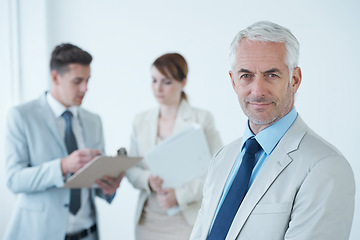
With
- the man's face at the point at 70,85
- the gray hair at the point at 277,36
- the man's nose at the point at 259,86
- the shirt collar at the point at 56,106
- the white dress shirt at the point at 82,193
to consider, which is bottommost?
the white dress shirt at the point at 82,193

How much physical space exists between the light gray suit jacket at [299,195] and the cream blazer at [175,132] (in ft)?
4.10

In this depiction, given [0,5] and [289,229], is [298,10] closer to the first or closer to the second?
[289,229]

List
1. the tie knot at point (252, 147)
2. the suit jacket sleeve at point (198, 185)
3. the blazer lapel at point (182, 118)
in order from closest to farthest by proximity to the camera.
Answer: the tie knot at point (252, 147), the suit jacket sleeve at point (198, 185), the blazer lapel at point (182, 118)

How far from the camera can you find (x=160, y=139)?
258 centimetres

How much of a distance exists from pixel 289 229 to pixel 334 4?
229cm

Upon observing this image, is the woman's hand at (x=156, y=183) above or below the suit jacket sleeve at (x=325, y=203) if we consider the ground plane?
below

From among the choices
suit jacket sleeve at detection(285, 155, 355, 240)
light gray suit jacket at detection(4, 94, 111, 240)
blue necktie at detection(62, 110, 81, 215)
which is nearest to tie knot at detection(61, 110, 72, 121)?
blue necktie at detection(62, 110, 81, 215)

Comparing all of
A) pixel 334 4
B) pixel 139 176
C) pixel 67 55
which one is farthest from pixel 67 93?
pixel 334 4

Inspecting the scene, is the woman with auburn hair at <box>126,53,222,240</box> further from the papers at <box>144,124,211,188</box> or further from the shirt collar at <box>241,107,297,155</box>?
the shirt collar at <box>241,107,297,155</box>

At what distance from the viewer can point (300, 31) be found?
9.92 feet

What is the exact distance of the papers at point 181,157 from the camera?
2.31m

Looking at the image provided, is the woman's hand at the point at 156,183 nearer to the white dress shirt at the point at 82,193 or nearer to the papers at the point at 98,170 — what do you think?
the papers at the point at 98,170

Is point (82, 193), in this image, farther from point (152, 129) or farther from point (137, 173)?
point (152, 129)

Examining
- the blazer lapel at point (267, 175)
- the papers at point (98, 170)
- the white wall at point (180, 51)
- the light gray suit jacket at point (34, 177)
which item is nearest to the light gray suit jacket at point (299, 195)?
the blazer lapel at point (267, 175)
